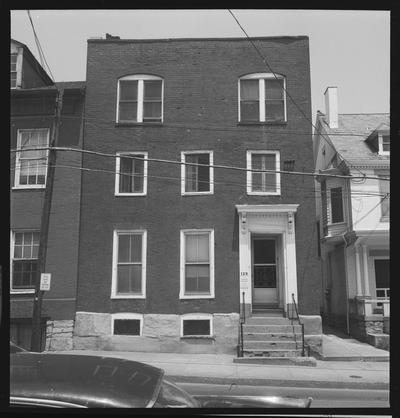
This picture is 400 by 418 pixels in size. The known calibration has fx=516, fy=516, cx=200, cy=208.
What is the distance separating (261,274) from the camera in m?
16.4

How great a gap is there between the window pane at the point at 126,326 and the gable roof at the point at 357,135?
9.66m

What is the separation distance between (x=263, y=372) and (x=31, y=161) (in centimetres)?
945

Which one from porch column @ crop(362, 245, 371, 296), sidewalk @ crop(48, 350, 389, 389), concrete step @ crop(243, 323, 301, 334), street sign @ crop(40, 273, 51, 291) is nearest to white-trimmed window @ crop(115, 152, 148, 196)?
street sign @ crop(40, 273, 51, 291)

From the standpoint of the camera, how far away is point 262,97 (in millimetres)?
16422

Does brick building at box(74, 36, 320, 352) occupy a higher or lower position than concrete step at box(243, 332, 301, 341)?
higher

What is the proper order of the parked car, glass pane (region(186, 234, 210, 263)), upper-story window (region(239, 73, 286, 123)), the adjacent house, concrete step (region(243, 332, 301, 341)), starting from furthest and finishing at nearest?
the adjacent house, upper-story window (region(239, 73, 286, 123)), glass pane (region(186, 234, 210, 263)), concrete step (region(243, 332, 301, 341)), the parked car

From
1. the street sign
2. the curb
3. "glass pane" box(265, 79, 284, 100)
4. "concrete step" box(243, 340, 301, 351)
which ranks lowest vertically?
the curb

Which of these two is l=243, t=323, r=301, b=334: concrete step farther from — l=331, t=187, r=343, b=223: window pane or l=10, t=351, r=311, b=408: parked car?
l=10, t=351, r=311, b=408: parked car

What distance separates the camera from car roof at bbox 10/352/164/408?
2.43m

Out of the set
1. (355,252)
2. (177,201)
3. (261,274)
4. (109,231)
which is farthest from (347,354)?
(109,231)

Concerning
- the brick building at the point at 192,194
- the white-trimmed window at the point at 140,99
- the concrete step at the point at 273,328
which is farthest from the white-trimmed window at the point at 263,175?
the concrete step at the point at 273,328

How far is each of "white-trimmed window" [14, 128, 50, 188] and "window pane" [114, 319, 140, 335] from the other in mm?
4848

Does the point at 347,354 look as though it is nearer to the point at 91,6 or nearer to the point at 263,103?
the point at 263,103
